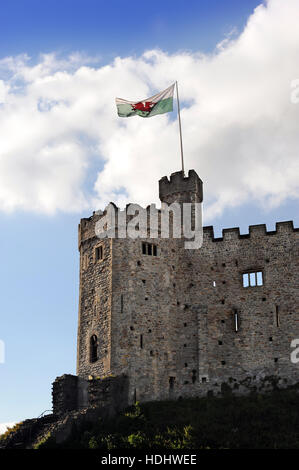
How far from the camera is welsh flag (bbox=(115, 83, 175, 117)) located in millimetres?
52156

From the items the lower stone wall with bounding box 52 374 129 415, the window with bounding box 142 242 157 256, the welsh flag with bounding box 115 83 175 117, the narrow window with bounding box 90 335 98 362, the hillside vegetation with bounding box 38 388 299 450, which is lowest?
the hillside vegetation with bounding box 38 388 299 450

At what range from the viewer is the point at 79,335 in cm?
4956

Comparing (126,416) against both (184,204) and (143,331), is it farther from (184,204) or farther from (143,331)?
(184,204)

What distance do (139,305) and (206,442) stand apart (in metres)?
12.2

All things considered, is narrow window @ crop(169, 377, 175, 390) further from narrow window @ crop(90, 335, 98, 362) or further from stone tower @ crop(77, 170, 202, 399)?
narrow window @ crop(90, 335, 98, 362)

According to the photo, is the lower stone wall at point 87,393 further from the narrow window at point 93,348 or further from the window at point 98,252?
the window at point 98,252

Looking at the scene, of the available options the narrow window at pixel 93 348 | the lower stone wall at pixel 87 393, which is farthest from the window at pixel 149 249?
the lower stone wall at pixel 87 393

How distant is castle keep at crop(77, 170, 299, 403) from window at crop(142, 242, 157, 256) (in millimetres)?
69


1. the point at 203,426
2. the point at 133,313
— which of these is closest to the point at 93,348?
the point at 133,313

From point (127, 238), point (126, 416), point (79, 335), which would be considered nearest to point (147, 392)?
point (126, 416)

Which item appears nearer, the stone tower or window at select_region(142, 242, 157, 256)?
the stone tower

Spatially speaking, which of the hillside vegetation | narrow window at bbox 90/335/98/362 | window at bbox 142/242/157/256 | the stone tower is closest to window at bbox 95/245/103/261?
the stone tower

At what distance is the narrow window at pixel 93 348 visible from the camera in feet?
157

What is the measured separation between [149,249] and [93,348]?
771cm
